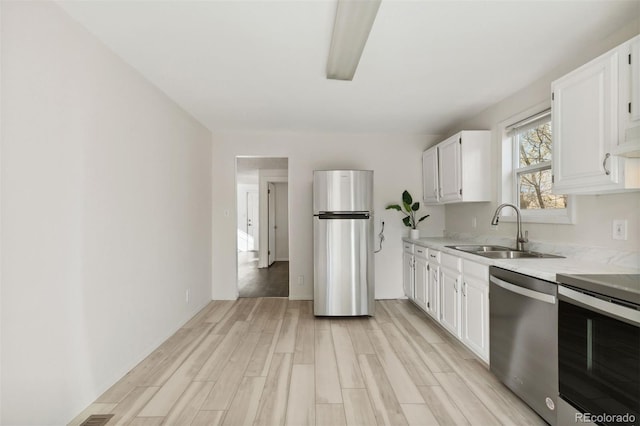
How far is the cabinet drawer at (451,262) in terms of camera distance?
2.62 metres

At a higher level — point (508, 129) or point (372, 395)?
point (508, 129)

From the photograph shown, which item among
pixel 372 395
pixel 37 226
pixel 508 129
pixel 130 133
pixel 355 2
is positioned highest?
pixel 355 2

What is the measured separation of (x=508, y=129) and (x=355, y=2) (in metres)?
2.23

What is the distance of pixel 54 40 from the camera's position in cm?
163

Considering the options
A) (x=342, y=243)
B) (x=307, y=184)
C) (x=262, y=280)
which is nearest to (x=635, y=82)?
(x=342, y=243)

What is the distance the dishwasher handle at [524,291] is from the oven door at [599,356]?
2.9 inches

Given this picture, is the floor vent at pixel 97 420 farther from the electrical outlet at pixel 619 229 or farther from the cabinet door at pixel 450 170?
the cabinet door at pixel 450 170

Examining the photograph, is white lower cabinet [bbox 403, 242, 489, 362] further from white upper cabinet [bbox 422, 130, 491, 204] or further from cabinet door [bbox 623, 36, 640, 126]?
cabinet door [bbox 623, 36, 640, 126]

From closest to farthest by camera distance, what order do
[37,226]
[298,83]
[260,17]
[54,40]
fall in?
[37,226]
[54,40]
[260,17]
[298,83]

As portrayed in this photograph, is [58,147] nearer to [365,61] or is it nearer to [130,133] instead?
[130,133]

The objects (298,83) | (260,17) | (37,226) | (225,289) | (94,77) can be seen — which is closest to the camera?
(37,226)

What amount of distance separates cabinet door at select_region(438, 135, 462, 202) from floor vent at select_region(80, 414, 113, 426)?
135 inches

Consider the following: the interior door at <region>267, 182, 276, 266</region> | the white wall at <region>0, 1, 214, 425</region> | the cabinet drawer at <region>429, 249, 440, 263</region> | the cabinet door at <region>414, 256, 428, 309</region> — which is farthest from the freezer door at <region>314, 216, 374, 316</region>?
the interior door at <region>267, 182, 276, 266</region>

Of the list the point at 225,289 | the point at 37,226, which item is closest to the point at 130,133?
the point at 37,226
